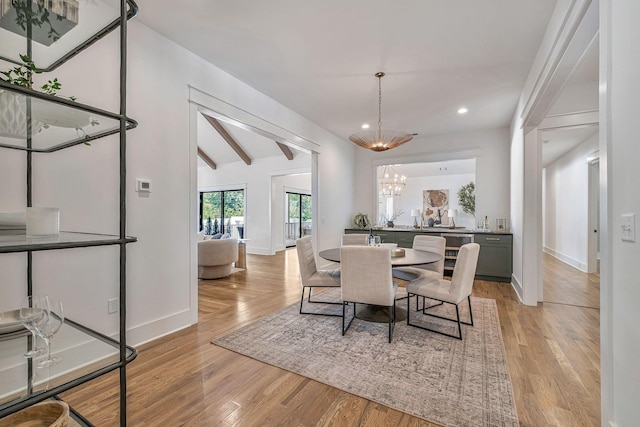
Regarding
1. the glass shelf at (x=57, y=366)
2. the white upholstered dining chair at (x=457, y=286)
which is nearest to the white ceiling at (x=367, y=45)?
the white upholstered dining chair at (x=457, y=286)

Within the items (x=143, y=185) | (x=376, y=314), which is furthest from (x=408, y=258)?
(x=143, y=185)

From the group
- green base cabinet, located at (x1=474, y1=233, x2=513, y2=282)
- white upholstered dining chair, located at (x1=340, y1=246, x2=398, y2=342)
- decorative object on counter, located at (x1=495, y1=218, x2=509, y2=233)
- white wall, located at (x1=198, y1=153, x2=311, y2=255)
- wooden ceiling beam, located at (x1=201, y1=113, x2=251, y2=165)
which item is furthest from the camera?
white wall, located at (x1=198, y1=153, x2=311, y2=255)

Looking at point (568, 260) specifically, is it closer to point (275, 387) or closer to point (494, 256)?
point (494, 256)

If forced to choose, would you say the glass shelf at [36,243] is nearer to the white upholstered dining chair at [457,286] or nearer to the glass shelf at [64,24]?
the glass shelf at [64,24]

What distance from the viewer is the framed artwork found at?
9547 mm

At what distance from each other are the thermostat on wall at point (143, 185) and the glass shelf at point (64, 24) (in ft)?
4.40

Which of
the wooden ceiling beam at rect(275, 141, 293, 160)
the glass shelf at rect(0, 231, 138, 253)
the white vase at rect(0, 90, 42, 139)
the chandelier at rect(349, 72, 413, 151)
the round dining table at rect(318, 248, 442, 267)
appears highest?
the wooden ceiling beam at rect(275, 141, 293, 160)

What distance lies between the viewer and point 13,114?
103 cm

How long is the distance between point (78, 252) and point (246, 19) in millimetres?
2280

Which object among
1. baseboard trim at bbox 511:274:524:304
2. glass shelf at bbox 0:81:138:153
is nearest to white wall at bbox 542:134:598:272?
baseboard trim at bbox 511:274:524:304

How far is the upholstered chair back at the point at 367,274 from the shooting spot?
2.58 meters

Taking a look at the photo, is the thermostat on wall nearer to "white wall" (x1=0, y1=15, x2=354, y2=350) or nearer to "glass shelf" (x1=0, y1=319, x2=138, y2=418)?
"white wall" (x1=0, y1=15, x2=354, y2=350)

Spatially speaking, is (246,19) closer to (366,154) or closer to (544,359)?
(544,359)

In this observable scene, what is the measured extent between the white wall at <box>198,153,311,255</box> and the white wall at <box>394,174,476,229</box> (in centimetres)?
401
